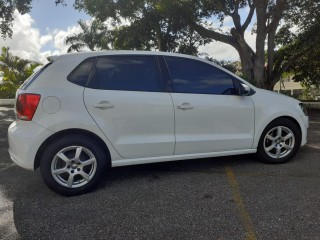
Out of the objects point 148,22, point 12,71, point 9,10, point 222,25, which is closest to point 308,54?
point 222,25

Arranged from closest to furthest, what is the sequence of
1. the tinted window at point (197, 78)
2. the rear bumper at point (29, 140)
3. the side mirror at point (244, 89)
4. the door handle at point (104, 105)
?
the rear bumper at point (29, 140) → the door handle at point (104, 105) → the tinted window at point (197, 78) → the side mirror at point (244, 89)

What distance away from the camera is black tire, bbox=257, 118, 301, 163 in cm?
505

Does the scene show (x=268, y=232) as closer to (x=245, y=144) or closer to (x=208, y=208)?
(x=208, y=208)

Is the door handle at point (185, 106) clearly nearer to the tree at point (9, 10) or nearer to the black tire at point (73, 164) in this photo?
the black tire at point (73, 164)

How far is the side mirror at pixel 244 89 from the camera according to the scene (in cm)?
478

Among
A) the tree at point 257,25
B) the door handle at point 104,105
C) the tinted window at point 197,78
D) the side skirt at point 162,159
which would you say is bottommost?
the side skirt at point 162,159

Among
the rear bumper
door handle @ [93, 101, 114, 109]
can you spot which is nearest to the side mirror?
door handle @ [93, 101, 114, 109]

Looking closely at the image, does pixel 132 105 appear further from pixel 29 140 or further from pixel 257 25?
pixel 257 25

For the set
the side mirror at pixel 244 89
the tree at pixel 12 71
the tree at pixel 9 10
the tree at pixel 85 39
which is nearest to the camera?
the side mirror at pixel 244 89

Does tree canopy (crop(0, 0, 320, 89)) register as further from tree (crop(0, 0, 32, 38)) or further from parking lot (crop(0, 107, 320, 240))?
parking lot (crop(0, 107, 320, 240))

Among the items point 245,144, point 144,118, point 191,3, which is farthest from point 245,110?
point 191,3

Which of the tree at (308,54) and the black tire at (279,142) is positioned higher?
the tree at (308,54)

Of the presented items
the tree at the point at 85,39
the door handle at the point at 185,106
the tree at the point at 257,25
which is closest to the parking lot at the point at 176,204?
the door handle at the point at 185,106

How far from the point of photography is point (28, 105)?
12.8ft
